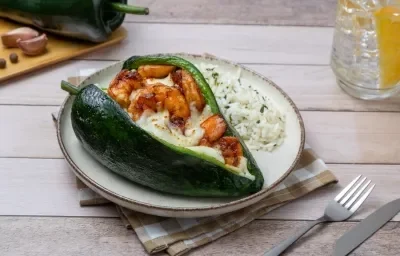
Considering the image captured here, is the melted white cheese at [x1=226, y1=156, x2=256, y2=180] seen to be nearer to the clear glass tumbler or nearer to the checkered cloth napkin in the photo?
the checkered cloth napkin

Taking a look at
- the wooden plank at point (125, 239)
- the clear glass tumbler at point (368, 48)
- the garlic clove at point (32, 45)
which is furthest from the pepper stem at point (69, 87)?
the clear glass tumbler at point (368, 48)

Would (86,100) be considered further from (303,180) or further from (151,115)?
Answer: (303,180)

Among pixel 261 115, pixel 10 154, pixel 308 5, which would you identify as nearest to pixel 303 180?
pixel 261 115

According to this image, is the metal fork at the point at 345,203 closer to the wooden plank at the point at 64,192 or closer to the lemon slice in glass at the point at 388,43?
the wooden plank at the point at 64,192

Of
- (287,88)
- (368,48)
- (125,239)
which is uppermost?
(368,48)

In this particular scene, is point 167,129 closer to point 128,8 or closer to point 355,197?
point 355,197

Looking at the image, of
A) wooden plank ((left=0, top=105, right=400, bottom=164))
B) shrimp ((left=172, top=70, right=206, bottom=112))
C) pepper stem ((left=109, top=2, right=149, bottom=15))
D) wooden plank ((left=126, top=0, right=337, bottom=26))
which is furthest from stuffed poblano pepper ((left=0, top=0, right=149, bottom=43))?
shrimp ((left=172, top=70, right=206, bottom=112))

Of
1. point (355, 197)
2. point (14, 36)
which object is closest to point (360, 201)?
point (355, 197)
